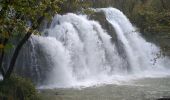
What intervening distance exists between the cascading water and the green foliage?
650 cm

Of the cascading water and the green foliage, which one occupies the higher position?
the cascading water

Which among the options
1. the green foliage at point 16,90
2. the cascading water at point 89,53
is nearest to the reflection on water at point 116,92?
the cascading water at point 89,53

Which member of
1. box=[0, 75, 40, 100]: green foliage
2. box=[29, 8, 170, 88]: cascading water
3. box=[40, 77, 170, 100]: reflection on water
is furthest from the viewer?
box=[29, 8, 170, 88]: cascading water

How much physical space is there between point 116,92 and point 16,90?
18.0 ft

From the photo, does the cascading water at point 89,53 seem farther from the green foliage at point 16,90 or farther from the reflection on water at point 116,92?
the green foliage at point 16,90

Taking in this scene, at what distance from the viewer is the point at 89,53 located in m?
24.4

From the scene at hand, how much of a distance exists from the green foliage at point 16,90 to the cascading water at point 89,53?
6.50 meters

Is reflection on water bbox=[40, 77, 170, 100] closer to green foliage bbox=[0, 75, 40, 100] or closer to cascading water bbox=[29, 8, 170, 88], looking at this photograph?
cascading water bbox=[29, 8, 170, 88]

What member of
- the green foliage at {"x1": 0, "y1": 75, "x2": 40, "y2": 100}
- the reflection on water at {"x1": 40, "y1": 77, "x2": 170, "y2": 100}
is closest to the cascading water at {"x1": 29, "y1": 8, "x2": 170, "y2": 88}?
the reflection on water at {"x1": 40, "y1": 77, "x2": 170, "y2": 100}

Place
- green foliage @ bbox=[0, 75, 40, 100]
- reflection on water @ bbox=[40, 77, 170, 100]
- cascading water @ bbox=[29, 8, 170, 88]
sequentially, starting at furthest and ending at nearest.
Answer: cascading water @ bbox=[29, 8, 170, 88] → reflection on water @ bbox=[40, 77, 170, 100] → green foliage @ bbox=[0, 75, 40, 100]

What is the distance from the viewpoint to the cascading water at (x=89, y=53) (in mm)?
21594

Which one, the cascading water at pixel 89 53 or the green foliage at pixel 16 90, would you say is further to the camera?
the cascading water at pixel 89 53

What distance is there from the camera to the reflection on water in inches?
640

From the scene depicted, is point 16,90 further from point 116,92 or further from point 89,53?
point 89,53
